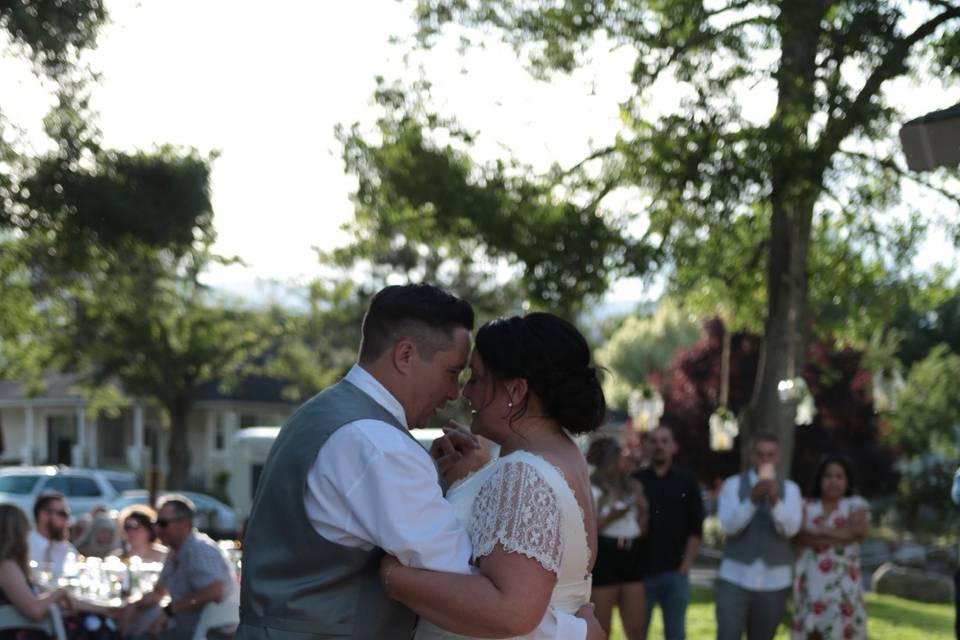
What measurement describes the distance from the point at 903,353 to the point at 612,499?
41415 mm

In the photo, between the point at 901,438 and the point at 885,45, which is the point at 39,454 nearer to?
the point at 901,438

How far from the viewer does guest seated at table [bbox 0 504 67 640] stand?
900 centimetres

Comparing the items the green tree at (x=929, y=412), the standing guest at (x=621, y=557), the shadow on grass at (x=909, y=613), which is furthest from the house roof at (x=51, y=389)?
the standing guest at (x=621, y=557)

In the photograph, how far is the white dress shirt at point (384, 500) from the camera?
11.8ft

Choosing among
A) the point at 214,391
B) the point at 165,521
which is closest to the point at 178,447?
the point at 214,391

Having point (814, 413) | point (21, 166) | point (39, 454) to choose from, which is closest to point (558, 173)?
point (21, 166)

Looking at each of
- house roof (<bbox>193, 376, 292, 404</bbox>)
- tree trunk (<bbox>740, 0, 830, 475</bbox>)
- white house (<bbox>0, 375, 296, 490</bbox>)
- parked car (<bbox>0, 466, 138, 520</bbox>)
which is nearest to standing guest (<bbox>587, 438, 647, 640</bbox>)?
tree trunk (<bbox>740, 0, 830, 475</bbox>)

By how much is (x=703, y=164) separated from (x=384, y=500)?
929 centimetres

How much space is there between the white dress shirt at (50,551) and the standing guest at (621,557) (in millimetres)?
4239

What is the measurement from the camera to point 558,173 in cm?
1377

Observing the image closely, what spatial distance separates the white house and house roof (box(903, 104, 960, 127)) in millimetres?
52220

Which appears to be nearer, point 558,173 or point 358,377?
point 358,377

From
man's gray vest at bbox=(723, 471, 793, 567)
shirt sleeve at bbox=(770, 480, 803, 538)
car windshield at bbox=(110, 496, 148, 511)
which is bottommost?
car windshield at bbox=(110, 496, 148, 511)

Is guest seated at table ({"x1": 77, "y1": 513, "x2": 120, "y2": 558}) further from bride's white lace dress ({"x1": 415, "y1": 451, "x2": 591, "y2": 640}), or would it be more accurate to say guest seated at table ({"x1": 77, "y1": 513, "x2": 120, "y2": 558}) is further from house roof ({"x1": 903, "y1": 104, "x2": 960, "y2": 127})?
bride's white lace dress ({"x1": 415, "y1": 451, "x2": 591, "y2": 640})
